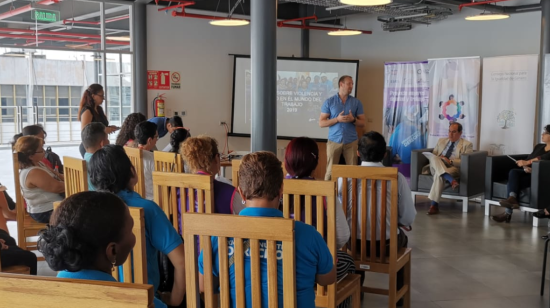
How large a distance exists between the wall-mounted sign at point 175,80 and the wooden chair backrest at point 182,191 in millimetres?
6789

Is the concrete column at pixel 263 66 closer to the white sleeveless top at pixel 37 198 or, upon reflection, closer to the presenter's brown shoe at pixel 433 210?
the presenter's brown shoe at pixel 433 210

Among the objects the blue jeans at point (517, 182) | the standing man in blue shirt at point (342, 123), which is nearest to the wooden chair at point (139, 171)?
the standing man in blue shirt at point (342, 123)

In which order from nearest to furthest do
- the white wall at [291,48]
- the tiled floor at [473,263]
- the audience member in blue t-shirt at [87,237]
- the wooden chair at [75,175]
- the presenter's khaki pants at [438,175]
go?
1. the audience member in blue t-shirt at [87,237]
2. the wooden chair at [75,175]
3. the tiled floor at [473,263]
4. the presenter's khaki pants at [438,175]
5. the white wall at [291,48]

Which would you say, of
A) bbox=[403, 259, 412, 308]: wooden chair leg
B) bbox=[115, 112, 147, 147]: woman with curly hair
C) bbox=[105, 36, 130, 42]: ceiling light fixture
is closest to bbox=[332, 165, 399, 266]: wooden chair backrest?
bbox=[403, 259, 412, 308]: wooden chair leg

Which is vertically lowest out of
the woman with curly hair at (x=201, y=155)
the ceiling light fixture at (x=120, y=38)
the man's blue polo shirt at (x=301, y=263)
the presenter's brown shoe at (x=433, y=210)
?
the presenter's brown shoe at (x=433, y=210)

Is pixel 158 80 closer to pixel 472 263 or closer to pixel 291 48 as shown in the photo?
pixel 291 48

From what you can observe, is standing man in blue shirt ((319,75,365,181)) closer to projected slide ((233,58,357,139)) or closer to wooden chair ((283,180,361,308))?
projected slide ((233,58,357,139))

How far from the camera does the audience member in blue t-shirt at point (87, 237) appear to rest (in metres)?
1.44

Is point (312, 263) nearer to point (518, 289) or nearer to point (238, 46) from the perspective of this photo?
point (518, 289)

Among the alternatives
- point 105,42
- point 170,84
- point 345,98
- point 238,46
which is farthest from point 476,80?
point 105,42

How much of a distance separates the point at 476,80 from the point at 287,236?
7821 mm

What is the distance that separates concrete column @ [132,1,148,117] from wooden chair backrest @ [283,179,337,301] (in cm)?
686

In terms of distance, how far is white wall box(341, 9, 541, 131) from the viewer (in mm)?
8906

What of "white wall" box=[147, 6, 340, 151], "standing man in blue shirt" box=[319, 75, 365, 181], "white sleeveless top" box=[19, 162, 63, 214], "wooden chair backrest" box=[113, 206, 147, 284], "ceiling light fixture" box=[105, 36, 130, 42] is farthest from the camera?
"white wall" box=[147, 6, 340, 151]
